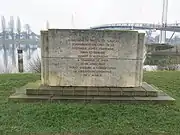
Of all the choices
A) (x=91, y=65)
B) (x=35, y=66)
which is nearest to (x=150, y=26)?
(x=35, y=66)

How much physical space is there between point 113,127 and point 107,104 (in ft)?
4.06

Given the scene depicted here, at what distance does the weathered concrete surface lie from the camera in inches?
245

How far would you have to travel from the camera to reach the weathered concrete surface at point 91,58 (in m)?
6.22

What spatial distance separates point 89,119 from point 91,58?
1.83m

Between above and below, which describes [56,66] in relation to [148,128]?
above

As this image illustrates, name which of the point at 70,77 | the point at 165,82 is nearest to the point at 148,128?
the point at 70,77

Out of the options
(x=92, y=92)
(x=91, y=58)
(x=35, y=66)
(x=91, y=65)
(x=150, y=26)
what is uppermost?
(x=150, y=26)

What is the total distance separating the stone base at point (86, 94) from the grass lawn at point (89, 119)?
248mm

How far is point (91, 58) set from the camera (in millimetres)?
6258

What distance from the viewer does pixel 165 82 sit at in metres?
8.97

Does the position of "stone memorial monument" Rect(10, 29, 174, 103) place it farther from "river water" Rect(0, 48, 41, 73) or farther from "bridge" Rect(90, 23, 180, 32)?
"bridge" Rect(90, 23, 180, 32)

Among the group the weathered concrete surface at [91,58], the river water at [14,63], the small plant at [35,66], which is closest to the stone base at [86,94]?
the weathered concrete surface at [91,58]

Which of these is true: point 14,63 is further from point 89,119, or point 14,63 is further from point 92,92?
point 89,119

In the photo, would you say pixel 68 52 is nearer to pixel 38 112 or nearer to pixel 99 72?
pixel 99 72
